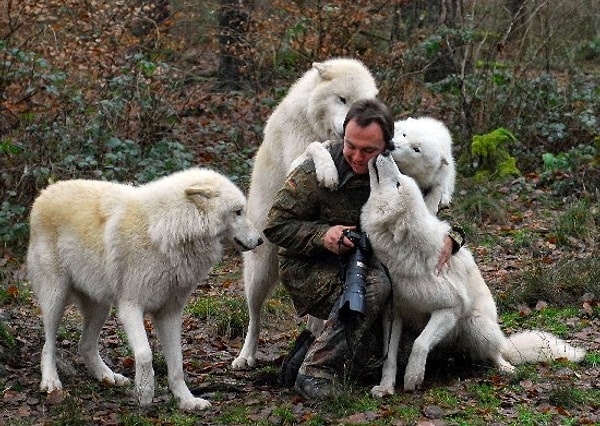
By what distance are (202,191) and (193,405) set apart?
1258mm

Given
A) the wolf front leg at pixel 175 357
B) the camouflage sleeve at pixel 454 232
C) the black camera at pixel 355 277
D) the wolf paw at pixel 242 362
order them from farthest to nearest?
the wolf paw at pixel 242 362 → the camouflage sleeve at pixel 454 232 → the wolf front leg at pixel 175 357 → the black camera at pixel 355 277

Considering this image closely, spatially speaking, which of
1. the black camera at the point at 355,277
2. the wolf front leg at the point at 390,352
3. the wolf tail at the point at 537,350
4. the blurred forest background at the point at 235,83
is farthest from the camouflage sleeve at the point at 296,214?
the blurred forest background at the point at 235,83

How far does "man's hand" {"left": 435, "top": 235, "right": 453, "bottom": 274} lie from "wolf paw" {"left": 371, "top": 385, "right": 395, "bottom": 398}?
74 centimetres

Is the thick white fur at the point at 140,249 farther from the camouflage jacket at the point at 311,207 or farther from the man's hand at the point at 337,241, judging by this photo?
the man's hand at the point at 337,241

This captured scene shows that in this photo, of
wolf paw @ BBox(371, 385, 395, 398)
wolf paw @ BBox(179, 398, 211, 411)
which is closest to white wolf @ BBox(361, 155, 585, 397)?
wolf paw @ BBox(371, 385, 395, 398)

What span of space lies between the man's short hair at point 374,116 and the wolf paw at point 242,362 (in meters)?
1.99

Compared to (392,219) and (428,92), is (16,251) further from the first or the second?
(428,92)

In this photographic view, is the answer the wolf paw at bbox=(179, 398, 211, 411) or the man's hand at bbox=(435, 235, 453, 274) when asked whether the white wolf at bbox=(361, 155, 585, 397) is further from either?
the wolf paw at bbox=(179, 398, 211, 411)

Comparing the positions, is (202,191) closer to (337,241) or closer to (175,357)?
(337,241)

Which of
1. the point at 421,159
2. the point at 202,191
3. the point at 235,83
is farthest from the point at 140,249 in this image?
the point at 235,83

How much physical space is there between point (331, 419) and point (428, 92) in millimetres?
8121

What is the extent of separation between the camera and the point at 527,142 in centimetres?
1136

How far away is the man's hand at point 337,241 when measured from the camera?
495 cm

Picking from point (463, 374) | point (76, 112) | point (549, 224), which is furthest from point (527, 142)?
point (463, 374)
